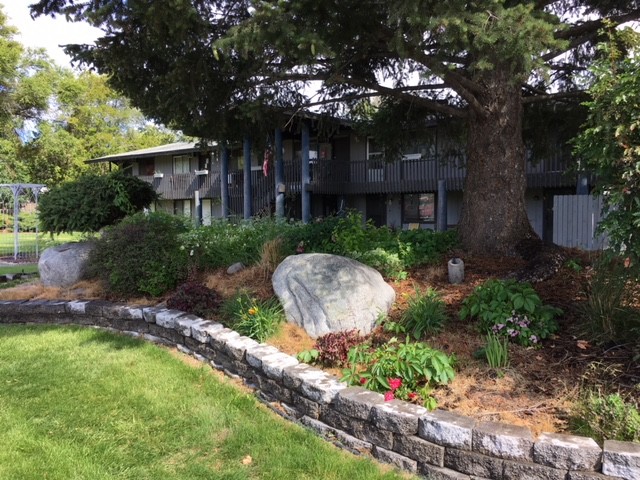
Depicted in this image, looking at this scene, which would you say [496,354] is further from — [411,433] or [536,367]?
[411,433]

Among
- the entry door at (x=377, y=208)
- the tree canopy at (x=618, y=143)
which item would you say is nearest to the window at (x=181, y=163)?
the entry door at (x=377, y=208)

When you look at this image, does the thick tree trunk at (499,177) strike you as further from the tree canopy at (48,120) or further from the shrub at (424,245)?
the tree canopy at (48,120)

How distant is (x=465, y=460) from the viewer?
2.86m

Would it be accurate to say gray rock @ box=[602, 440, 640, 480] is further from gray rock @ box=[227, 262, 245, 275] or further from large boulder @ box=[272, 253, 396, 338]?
gray rock @ box=[227, 262, 245, 275]

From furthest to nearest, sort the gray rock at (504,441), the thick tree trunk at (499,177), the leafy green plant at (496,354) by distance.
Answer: the thick tree trunk at (499,177) < the leafy green plant at (496,354) < the gray rock at (504,441)

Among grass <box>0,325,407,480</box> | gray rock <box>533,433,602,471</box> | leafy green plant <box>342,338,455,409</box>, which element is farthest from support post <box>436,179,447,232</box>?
gray rock <box>533,433,602,471</box>

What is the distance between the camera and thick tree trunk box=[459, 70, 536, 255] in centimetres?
646

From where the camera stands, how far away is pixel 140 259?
678 centimetres

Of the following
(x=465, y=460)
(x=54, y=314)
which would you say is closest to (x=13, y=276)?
(x=54, y=314)

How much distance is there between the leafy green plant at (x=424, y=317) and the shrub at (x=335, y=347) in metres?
0.47

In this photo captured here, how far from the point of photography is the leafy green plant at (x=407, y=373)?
3.44 meters

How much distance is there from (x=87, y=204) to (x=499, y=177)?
6471mm

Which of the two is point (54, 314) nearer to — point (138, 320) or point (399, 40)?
point (138, 320)

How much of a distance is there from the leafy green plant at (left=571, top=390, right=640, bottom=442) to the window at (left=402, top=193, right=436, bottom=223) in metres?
16.4
